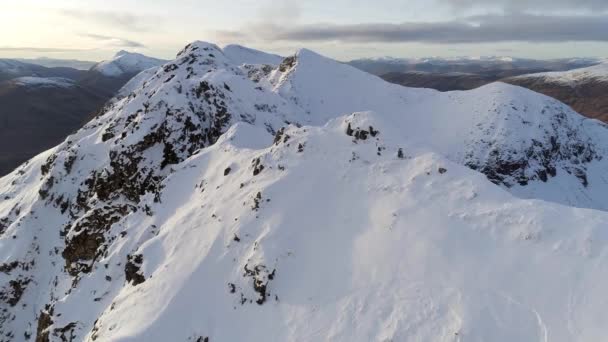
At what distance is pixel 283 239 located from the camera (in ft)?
66.1

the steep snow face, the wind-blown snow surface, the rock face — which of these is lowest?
the rock face

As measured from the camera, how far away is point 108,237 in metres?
29.7

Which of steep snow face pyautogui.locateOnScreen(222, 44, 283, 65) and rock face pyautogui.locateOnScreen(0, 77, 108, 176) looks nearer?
rock face pyautogui.locateOnScreen(0, 77, 108, 176)

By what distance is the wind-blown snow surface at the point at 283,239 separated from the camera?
47.9 feet

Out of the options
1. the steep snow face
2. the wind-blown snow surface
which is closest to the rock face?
the steep snow face

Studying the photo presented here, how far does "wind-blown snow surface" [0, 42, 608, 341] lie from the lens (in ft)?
47.9

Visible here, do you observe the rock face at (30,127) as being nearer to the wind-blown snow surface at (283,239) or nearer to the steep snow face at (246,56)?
the steep snow face at (246,56)

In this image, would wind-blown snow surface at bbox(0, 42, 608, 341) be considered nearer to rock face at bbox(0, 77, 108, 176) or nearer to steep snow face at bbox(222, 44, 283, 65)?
rock face at bbox(0, 77, 108, 176)

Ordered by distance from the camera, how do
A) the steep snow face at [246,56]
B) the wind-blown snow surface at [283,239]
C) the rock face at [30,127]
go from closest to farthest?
the wind-blown snow surface at [283,239] < the rock face at [30,127] < the steep snow face at [246,56]

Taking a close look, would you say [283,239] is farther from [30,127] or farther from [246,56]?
[30,127]

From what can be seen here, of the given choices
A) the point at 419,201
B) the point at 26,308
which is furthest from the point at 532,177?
the point at 26,308

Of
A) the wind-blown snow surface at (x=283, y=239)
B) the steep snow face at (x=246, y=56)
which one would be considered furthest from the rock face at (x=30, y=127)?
the wind-blown snow surface at (x=283, y=239)

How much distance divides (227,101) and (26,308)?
29071 mm

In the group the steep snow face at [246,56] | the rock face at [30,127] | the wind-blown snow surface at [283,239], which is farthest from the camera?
the steep snow face at [246,56]
